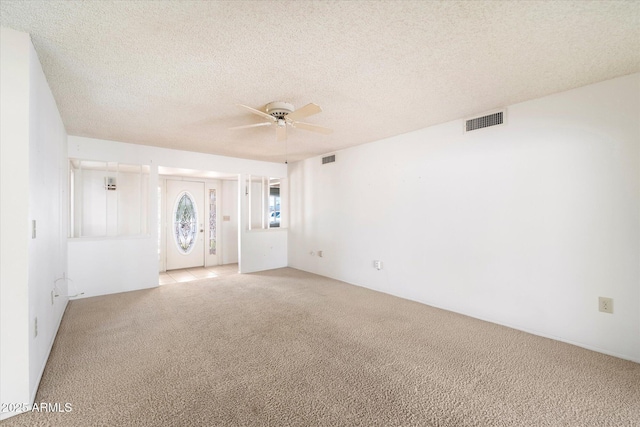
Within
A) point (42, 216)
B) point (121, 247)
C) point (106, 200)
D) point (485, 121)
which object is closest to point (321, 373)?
point (42, 216)

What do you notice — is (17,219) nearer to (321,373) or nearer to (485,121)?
(321,373)

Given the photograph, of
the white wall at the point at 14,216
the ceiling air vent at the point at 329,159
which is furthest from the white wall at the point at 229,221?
the white wall at the point at 14,216

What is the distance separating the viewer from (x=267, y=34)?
1.88 meters

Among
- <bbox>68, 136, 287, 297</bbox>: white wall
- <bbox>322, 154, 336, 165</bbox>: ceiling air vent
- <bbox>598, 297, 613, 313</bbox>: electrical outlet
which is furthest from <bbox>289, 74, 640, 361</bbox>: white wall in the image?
<bbox>68, 136, 287, 297</bbox>: white wall

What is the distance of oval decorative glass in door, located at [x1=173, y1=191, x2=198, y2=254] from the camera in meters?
6.46

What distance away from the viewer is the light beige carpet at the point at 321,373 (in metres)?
1.76

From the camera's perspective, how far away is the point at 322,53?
2.09 m

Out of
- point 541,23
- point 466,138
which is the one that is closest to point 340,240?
point 466,138

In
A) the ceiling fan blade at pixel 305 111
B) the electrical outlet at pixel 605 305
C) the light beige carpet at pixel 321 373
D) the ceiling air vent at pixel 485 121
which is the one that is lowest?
the light beige carpet at pixel 321 373

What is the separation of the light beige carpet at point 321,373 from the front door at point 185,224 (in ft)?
9.40

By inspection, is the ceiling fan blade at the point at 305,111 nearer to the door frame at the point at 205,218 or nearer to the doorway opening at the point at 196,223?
the doorway opening at the point at 196,223

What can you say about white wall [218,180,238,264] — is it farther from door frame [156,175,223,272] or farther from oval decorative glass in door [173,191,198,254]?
oval decorative glass in door [173,191,198,254]

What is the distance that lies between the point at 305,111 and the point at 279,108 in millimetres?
353

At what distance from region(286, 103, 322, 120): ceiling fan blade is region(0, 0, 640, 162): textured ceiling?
0.19 meters
